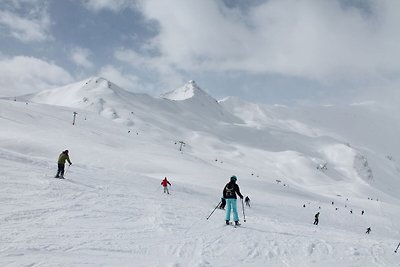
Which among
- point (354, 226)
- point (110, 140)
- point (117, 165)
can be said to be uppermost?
point (110, 140)

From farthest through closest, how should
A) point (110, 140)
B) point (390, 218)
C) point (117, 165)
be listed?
point (110, 140) < point (390, 218) < point (117, 165)

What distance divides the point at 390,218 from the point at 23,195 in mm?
60481

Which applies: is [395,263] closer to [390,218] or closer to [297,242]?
[297,242]

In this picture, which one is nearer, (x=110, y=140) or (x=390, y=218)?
(x=390, y=218)

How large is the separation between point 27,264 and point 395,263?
32.3 feet

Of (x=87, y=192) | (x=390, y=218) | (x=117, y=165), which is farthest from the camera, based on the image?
(x=390, y=218)

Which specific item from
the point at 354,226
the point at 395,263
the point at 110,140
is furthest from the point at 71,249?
the point at 110,140

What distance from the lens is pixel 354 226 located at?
50.0m

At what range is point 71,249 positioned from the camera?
912 centimetres

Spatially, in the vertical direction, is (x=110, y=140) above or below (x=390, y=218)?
above

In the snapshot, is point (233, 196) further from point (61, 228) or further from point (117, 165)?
point (117, 165)

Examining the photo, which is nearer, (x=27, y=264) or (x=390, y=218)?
(x=27, y=264)

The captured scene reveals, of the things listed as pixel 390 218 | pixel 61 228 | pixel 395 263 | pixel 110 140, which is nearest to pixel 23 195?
pixel 61 228

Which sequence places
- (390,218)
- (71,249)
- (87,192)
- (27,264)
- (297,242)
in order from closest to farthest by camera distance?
(27,264)
(71,249)
(297,242)
(87,192)
(390,218)
